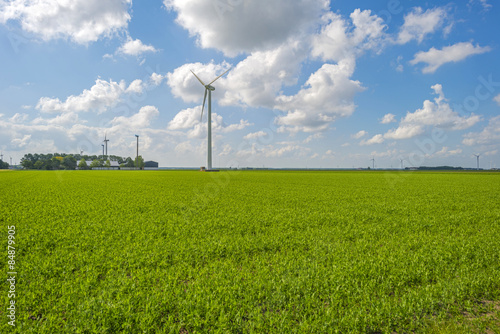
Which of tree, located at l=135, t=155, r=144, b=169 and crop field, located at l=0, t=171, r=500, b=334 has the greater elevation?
tree, located at l=135, t=155, r=144, b=169

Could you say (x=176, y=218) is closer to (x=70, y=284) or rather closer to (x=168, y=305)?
(x=70, y=284)

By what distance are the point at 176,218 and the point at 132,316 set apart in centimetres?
868

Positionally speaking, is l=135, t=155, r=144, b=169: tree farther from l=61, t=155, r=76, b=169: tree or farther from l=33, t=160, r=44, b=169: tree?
l=33, t=160, r=44, b=169: tree

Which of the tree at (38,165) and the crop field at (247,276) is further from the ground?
the tree at (38,165)

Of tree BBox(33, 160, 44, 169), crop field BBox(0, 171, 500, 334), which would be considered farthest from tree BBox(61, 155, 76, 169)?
crop field BBox(0, 171, 500, 334)

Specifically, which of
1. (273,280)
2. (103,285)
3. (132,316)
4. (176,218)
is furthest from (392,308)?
(176,218)

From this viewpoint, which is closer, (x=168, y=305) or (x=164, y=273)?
(x=168, y=305)

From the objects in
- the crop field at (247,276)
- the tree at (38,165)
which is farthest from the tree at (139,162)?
the crop field at (247,276)

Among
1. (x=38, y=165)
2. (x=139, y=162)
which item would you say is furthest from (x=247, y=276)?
(x=139, y=162)

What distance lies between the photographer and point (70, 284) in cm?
611

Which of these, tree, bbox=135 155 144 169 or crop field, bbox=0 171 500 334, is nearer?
crop field, bbox=0 171 500 334

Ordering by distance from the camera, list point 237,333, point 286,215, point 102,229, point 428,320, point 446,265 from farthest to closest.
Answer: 1. point 286,215
2. point 102,229
3. point 446,265
4. point 428,320
5. point 237,333

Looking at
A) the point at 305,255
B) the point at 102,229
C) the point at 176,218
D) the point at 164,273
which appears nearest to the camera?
the point at 164,273

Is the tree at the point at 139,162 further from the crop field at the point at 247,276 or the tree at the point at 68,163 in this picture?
the crop field at the point at 247,276
